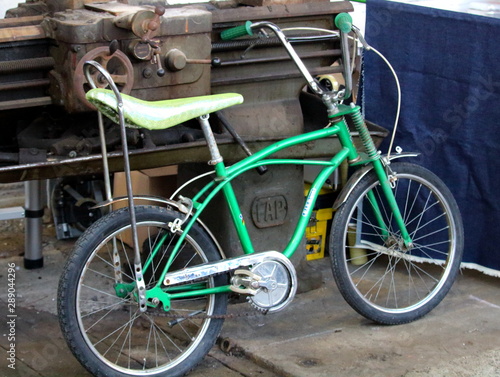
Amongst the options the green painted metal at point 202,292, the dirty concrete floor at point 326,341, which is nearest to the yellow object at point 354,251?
the dirty concrete floor at point 326,341

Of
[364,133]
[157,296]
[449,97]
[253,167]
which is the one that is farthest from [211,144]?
[449,97]

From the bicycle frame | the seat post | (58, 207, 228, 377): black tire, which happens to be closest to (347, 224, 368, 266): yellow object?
the bicycle frame

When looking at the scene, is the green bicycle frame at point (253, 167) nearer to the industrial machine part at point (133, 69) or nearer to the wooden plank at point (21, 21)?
the industrial machine part at point (133, 69)

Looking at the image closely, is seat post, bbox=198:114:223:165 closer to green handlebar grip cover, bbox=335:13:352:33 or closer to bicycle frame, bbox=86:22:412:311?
bicycle frame, bbox=86:22:412:311

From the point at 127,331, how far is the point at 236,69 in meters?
1.48

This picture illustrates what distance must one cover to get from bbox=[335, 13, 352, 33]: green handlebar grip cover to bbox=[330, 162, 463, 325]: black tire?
76cm

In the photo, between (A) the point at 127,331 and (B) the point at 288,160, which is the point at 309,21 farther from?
(A) the point at 127,331

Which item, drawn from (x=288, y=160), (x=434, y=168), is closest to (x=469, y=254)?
(x=434, y=168)

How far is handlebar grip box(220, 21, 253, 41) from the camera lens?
13.2ft

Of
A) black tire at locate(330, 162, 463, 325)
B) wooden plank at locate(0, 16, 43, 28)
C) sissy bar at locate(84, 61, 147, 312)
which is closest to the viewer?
sissy bar at locate(84, 61, 147, 312)

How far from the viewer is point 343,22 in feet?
13.5

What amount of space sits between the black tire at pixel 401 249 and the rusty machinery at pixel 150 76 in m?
0.50

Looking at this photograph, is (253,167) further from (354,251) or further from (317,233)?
(354,251)

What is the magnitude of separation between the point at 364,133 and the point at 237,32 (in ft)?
2.66
